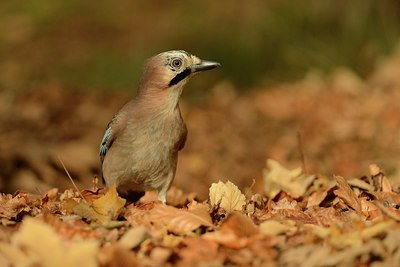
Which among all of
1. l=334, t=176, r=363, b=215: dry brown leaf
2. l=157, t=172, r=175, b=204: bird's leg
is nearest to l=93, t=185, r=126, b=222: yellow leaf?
l=334, t=176, r=363, b=215: dry brown leaf

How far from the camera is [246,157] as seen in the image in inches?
275

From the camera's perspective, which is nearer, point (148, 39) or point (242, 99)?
point (242, 99)

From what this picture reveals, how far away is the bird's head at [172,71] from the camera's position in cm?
463

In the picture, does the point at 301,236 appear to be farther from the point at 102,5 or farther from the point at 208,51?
the point at 102,5

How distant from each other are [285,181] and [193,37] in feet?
21.6

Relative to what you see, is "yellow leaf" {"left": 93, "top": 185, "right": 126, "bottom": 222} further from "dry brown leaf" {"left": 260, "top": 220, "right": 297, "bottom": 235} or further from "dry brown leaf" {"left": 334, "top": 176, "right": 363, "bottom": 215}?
"dry brown leaf" {"left": 334, "top": 176, "right": 363, "bottom": 215}

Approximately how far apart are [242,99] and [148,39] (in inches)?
118

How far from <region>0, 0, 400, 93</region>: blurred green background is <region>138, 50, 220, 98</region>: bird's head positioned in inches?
167

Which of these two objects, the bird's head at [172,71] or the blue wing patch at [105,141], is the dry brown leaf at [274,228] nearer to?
the bird's head at [172,71]

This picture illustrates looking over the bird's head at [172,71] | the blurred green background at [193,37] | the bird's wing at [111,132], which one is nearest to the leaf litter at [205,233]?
the bird's wing at [111,132]

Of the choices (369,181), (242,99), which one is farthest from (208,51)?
(369,181)

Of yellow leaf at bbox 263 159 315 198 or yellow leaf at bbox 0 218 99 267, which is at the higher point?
yellow leaf at bbox 0 218 99 267

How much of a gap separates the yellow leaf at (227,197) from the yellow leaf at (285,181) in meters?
0.53

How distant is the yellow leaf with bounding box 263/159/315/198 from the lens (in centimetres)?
416
